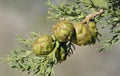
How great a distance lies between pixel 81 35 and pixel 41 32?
15.3 m

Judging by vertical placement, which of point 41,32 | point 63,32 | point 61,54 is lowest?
point 41,32

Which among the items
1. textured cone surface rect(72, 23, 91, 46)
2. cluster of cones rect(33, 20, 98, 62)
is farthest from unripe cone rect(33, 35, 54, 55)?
textured cone surface rect(72, 23, 91, 46)

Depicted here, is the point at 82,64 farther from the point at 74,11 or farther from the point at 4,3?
the point at 74,11

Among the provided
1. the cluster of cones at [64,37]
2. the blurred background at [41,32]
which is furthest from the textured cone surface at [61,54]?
the blurred background at [41,32]

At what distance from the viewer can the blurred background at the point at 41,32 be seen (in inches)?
599

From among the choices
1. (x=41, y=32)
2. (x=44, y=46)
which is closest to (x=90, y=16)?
(x=44, y=46)

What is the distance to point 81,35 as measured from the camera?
1788 mm

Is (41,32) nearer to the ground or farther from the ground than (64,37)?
nearer to the ground

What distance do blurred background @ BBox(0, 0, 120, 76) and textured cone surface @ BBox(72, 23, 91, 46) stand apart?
11178 mm

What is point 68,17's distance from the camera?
6.67 feet

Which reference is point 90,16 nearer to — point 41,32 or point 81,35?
point 81,35

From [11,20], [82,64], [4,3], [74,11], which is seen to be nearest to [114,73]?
[82,64]

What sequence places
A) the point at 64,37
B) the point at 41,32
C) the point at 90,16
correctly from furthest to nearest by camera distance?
the point at 41,32, the point at 90,16, the point at 64,37

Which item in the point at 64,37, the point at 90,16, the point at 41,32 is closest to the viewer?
the point at 64,37
